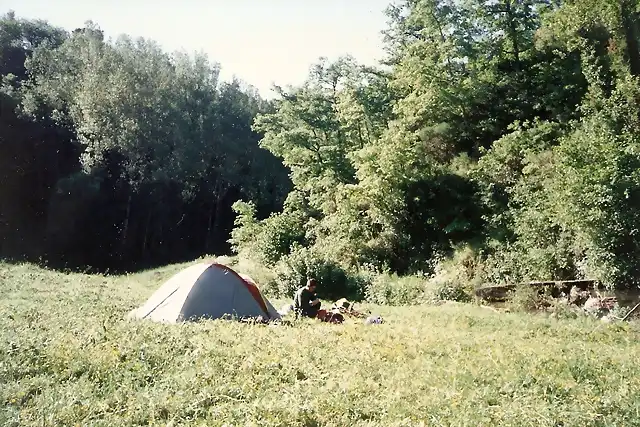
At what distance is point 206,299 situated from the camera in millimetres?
A: 10742

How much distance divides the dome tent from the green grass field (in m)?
1.05

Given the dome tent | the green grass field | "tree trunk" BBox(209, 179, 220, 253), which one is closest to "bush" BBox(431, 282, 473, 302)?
the green grass field

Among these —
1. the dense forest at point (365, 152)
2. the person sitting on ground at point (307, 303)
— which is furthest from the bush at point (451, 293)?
the person sitting on ground at point (307, 303)

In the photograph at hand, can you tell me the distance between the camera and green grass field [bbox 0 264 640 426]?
5.08 meters

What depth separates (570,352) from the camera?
814cm

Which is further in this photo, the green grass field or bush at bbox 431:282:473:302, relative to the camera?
bush at bbox 431:282:473:302

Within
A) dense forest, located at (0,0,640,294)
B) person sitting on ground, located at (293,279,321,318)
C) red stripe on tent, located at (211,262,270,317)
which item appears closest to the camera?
red stripe on tent, located at (211,262,270,317)

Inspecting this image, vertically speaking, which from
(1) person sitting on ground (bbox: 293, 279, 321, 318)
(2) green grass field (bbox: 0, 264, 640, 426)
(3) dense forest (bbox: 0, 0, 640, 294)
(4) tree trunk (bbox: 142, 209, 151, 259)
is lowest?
(2) green grass field (bbox: 0, 264, 640, 426)

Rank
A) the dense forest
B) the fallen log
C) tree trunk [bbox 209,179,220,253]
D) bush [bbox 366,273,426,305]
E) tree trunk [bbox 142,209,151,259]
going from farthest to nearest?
1. tree trunk [bbox 209,179,220,253]
2. tree trunk [bbox 142,209,151,259]
3. bush [bbox 366,273,426,305]
4. the dense forest
5. the fallen log

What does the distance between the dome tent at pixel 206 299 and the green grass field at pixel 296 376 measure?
3.44 ft

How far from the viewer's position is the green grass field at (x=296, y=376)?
16.7 ft

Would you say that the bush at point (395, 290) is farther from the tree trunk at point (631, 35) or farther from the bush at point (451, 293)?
the tree trunk at point (631, 35)

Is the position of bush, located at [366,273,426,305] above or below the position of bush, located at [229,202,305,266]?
below

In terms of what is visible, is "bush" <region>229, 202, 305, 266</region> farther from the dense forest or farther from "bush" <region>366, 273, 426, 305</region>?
"bush" <region>366, 273, 426, 305</region>
